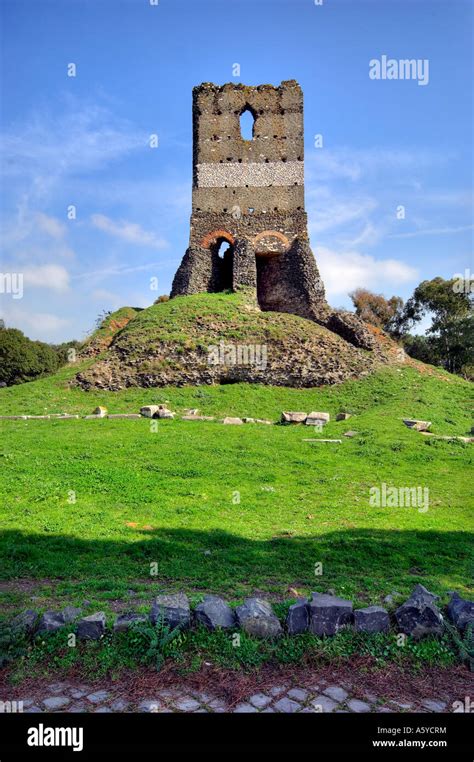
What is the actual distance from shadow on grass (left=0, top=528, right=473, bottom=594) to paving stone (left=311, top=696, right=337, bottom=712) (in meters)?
1.82

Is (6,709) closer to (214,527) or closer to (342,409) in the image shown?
(214,527)

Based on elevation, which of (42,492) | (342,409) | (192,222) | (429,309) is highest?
(192,222)

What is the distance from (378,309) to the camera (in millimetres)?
50156

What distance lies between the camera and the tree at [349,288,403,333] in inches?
1945

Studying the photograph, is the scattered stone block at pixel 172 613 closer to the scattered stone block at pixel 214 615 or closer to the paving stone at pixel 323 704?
the scattered stone block at pixel 214 615

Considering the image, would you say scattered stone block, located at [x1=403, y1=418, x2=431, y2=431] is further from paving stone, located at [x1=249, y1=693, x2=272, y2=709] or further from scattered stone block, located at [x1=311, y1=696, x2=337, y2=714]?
paving stone, located at [x1=249, y1=693, x2=272, y2=709]

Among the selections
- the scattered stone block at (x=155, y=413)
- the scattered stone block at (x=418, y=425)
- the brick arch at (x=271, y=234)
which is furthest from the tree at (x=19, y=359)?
the scattered stone block at (x=418, y=425)

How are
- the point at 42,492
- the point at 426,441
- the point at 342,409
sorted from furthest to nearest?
the point at 342,409, the point at 426,441, the point at 42,492

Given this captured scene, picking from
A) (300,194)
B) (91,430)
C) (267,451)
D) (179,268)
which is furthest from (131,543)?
(300,194)

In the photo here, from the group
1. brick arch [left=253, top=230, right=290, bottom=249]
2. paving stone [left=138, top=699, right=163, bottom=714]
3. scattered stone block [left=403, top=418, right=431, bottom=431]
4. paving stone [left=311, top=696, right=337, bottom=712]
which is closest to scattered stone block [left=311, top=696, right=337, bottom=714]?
paving stone [left=311, top=696, right=337, bottom=712]

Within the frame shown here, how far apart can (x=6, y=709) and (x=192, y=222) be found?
30388mm

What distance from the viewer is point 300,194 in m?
31.6

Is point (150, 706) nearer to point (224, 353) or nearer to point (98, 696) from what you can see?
point (98, 696)

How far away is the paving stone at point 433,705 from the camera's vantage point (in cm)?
378
